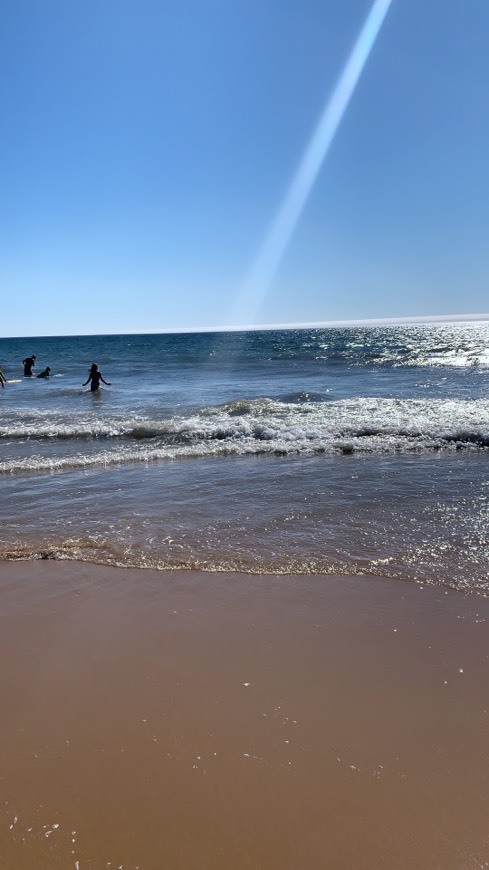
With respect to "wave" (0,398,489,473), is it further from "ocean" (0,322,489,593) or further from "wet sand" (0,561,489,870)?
"wet sand" (0,561,489,870)

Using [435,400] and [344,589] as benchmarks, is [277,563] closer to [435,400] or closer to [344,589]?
[344,589]

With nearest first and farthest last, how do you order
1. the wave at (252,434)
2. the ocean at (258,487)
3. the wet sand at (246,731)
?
the wet sand at (246,731), the ocean at (258,487), the wave at (252,434)

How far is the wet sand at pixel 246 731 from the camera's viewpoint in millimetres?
2119

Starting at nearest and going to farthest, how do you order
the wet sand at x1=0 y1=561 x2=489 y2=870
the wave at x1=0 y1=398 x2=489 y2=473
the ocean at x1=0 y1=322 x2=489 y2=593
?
1. the wet sand at x1=0 y1=561 x2=489 y2=870
2. the ocean at x1=0 y1=322 x2=489 y2=593
3. the wave at x1=0 y1=398 x2=489 y2=473

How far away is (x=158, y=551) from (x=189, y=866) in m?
3.31

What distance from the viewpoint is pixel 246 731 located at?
8.78 ft

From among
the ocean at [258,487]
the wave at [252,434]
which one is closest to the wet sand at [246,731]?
the ocean at [258,487]

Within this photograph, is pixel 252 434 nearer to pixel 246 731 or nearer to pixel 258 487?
pixel 258 487

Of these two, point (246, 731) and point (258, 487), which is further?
point (258, 487)

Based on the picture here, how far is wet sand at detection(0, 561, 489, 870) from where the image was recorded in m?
2.12

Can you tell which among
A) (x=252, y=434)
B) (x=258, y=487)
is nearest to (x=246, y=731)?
(x=258, y=487)

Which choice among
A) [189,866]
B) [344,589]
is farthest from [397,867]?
[344,589]

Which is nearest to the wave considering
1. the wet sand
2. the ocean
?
the ocean

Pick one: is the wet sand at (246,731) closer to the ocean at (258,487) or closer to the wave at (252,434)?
the ocean at (258,487)
